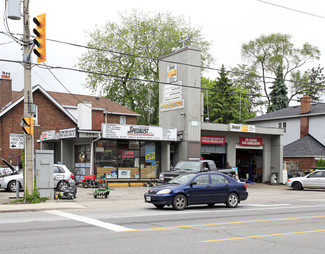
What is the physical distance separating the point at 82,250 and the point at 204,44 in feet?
167

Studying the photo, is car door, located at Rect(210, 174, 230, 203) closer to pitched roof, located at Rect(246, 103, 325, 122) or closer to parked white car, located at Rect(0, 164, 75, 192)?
parked white car, located at Rect(0, 164, 75, 192)

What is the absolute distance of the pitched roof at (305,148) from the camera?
41647mm

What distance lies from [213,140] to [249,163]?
6230mm

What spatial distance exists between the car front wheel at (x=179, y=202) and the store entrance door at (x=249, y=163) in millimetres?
21756

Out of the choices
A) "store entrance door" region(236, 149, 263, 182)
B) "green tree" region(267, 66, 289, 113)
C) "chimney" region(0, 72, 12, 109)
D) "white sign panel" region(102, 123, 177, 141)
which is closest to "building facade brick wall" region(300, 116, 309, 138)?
"store entrance door" region(236, 149, 263, 182)

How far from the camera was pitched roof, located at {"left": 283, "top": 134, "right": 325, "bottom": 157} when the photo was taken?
41647mm

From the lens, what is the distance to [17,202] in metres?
17.2

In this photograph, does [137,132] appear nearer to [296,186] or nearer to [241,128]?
[241,128]

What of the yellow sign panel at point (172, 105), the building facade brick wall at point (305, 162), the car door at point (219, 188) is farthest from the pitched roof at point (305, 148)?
the car door at point (219, 188)

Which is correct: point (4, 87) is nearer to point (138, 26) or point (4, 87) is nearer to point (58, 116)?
point (58, 116)

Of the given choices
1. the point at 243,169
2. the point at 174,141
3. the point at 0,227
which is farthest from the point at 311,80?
the point at 0,227

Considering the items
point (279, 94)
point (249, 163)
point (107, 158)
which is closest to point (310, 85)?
point (279, 94)

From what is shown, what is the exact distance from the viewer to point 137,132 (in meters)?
27.3

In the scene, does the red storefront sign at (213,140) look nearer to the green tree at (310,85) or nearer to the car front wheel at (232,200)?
the car front wheel at (232,200)
